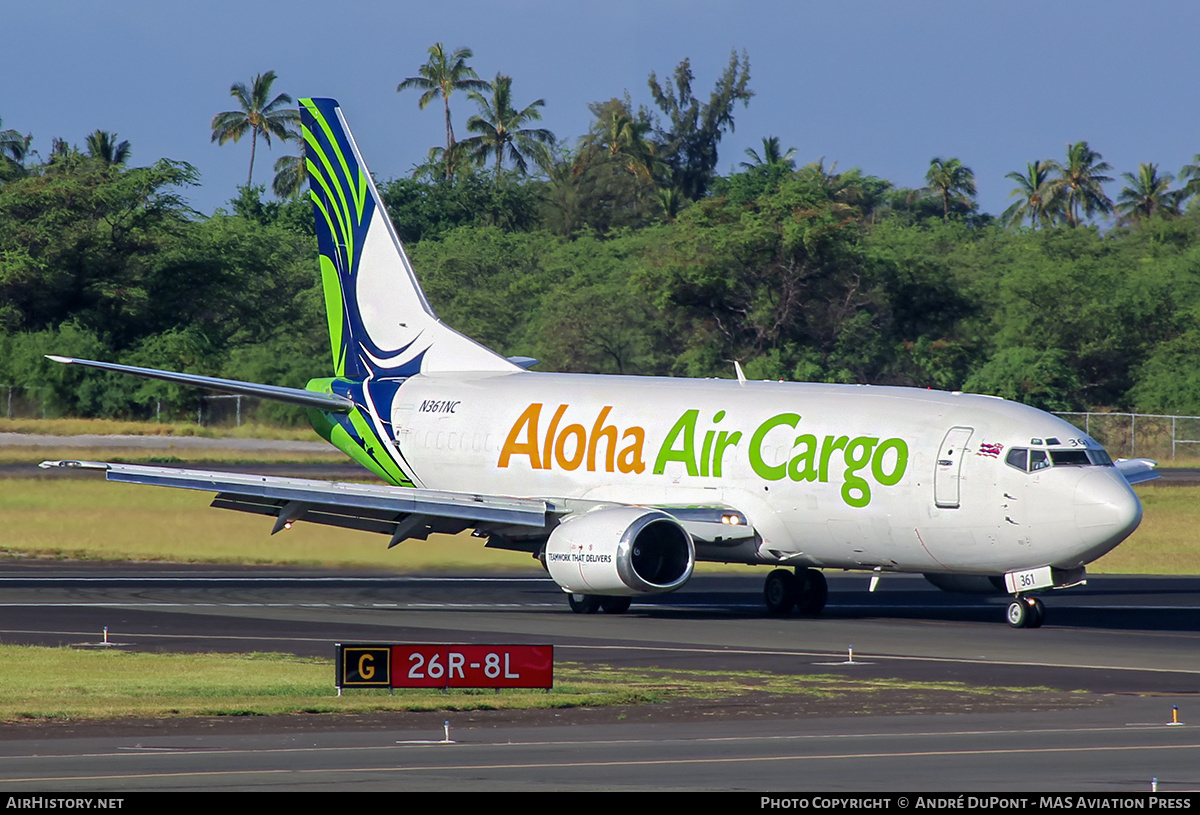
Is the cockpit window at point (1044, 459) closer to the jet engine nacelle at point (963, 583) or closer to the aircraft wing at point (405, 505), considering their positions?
the jet engine nacelle at point (963, 583)

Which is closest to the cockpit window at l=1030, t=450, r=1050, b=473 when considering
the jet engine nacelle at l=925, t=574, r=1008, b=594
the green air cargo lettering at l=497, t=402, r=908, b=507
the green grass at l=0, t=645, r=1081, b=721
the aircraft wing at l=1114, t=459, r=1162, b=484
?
the green air cargo lettering at l=497, t=402, r=908, b=507

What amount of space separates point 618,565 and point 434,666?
36.0 feet

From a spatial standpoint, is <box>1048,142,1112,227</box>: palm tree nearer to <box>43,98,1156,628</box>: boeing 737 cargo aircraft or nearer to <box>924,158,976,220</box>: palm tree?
<box>924,158,976,220</box>: palm tree

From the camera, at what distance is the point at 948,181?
534 ft

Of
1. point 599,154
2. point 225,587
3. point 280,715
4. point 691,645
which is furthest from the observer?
point 599,154

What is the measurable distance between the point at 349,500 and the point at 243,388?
5237mm

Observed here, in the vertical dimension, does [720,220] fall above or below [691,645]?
above

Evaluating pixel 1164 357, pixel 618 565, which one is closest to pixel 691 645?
pixel 618 565

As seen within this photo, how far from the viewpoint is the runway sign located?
2108 centimetres

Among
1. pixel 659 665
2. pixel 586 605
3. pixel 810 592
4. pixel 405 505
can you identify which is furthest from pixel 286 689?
pixel 810 592

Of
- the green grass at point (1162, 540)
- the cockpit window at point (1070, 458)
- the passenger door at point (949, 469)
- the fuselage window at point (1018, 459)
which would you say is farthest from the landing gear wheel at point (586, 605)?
the green grass at point (1162, 540)

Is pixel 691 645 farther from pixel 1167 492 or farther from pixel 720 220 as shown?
pixel 720 220

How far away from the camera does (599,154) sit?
14512 cm

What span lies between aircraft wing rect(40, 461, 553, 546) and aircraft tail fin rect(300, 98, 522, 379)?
6543 mm
